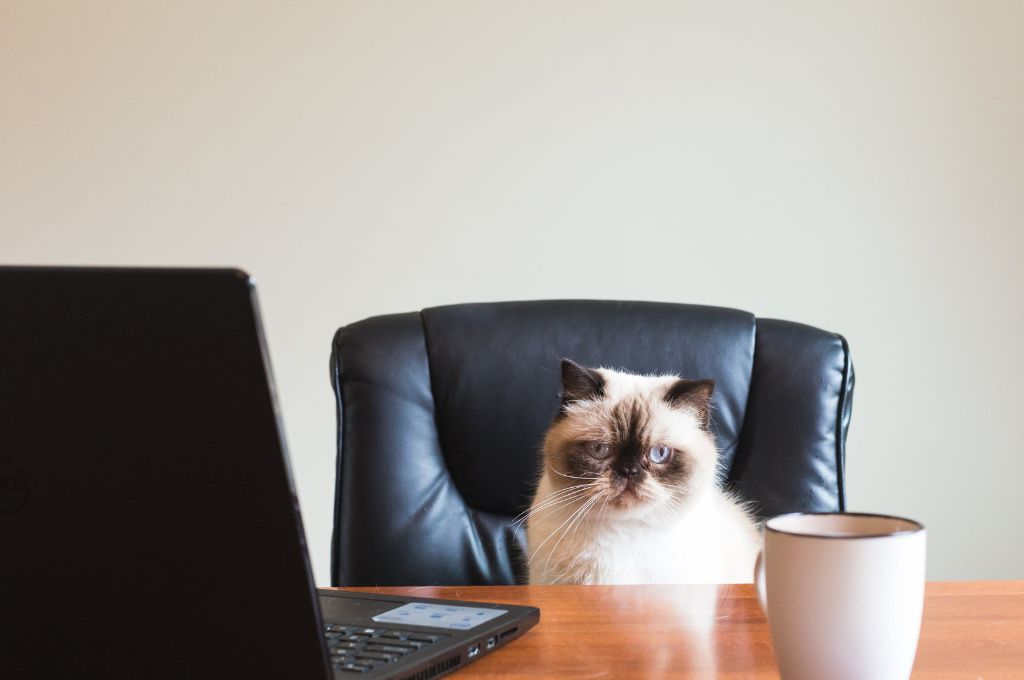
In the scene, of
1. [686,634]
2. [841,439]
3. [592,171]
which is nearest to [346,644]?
[686,634]

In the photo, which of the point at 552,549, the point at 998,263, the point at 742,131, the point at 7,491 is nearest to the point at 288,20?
the point at 742,131

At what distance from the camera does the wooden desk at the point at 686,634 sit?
29.6 inches

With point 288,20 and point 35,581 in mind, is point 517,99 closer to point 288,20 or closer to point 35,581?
point 288,20

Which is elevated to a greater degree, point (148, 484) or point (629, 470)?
point (148, 484)

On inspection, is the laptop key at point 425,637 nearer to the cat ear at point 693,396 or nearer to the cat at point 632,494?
the cat at point 632,494

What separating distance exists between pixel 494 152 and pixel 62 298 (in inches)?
69.9

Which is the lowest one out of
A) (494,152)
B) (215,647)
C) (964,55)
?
(215,647)

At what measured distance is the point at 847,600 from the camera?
0.62 meters

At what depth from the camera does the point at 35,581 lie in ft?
1.92

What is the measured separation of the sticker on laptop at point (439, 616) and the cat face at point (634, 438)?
0.50 metres

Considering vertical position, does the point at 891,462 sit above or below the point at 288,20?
below

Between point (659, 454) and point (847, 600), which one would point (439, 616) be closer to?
point (847, 600)

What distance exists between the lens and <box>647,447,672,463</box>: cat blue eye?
1378 millimetres

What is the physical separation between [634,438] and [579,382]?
110 mm
